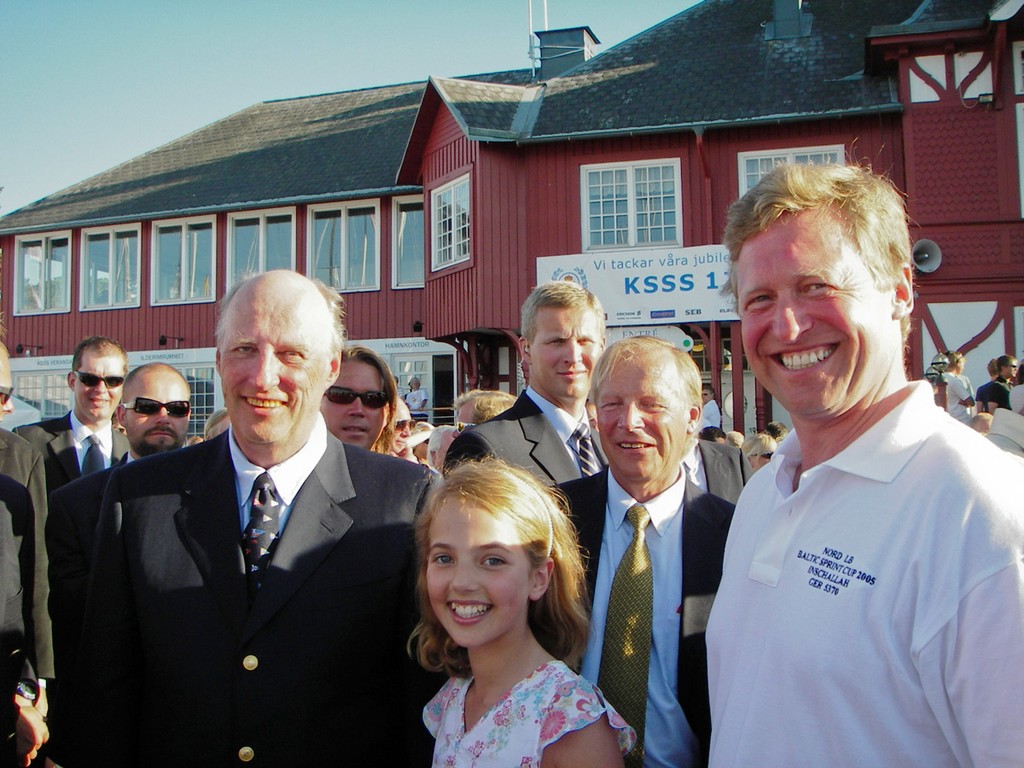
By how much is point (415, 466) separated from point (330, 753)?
821mm

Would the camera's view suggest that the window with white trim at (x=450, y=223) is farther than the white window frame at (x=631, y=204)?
Yes

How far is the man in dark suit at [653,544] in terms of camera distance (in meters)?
2.53

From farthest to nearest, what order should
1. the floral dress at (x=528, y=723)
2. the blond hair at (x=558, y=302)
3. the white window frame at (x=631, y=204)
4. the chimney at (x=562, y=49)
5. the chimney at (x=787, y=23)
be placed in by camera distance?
1. the chimney at (x=562, y=49)
2. the chimney at (x=787, y=23)
3. the white window frame at (x=631, y=204)
4. the blond hair at (x=558, y=302)
5. the floral dress at (x=528, y=723)

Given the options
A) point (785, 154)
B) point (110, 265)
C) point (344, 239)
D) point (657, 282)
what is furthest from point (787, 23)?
point (110, 265)

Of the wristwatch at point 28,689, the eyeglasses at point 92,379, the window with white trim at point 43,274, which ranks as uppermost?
the window with white trim at point 43,274

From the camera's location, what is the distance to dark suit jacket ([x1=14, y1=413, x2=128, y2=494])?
5415 millimetres

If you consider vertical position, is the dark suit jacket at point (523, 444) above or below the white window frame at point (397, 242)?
below

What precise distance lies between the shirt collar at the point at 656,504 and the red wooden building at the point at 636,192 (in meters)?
11.3

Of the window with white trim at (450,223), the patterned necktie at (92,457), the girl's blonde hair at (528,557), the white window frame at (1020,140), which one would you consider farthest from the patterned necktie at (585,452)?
the white window frame at (1020,140)

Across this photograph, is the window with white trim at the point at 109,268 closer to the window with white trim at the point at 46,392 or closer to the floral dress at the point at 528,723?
the window with white trim at the point at 46,392

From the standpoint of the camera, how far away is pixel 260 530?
238cm

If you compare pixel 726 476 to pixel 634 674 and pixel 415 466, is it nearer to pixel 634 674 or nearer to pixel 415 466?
pixel 634 674

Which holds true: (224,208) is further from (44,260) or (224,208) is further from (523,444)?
(523,444)

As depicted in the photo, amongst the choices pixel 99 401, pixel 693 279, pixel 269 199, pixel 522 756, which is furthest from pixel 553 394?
pixel 269 199
